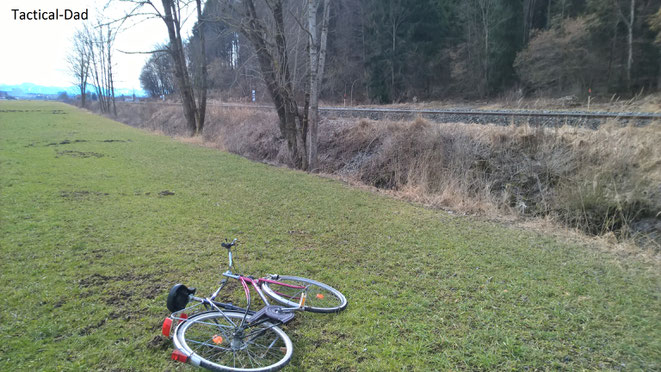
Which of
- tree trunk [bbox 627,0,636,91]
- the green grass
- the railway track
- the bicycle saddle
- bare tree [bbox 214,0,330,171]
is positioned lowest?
the green grass

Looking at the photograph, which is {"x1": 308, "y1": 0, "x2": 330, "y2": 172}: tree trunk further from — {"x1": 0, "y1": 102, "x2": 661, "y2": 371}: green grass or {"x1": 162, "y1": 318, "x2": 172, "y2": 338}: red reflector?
{"x1": 162, "y1": 318, "x2": 172, "y2": 338}: red reflector

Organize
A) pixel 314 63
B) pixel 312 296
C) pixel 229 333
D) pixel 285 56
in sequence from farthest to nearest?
1. pixel 285 56
2. pixel 314 63
3. pixel 312 296
4. pixel 229 333

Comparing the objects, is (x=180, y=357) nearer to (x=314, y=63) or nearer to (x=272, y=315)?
(x=272, y=315)

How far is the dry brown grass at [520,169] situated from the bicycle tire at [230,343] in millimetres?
5985

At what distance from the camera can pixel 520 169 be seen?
10000 mm

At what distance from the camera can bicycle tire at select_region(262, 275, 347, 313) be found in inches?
147

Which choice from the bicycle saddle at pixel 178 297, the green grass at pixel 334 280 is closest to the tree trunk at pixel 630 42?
the green grass at pixel 334 280

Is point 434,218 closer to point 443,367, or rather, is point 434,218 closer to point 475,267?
point 475,267

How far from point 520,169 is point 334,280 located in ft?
24.6

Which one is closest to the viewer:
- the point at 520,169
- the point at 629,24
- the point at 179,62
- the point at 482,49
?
the point at 520,169

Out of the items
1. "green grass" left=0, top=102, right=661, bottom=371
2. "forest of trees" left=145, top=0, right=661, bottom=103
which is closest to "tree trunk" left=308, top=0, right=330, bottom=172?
"green grass" left=0, top=102, right=661, bottom=371

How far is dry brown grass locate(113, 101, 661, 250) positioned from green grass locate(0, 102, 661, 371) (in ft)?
7.45

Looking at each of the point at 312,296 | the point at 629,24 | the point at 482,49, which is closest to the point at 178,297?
the point at 312,296

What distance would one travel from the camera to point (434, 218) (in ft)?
24.0
